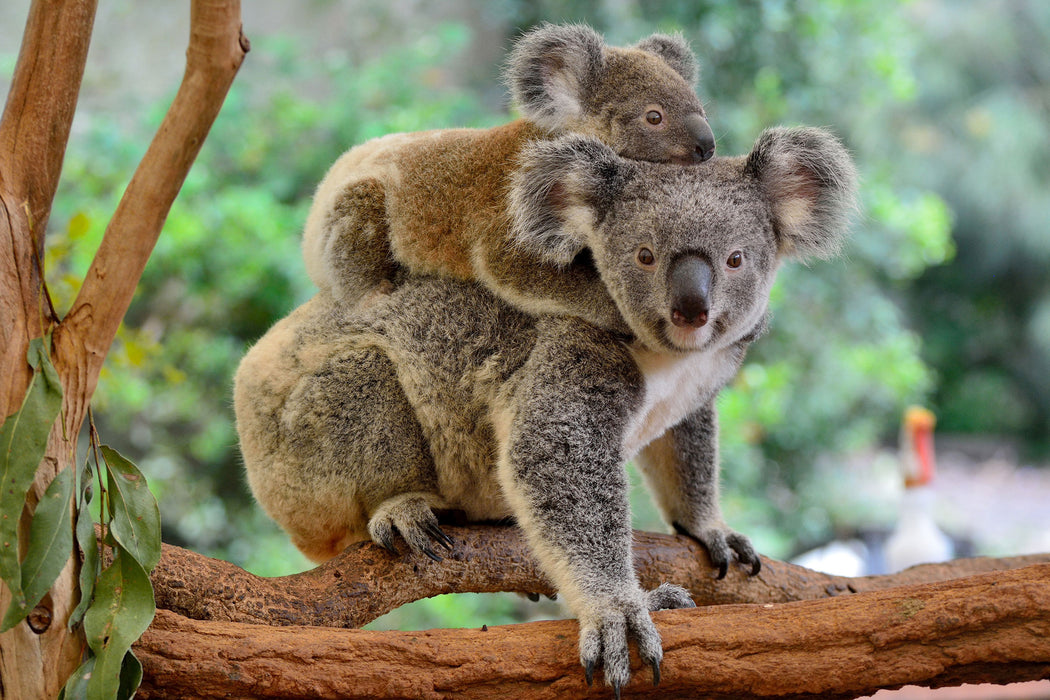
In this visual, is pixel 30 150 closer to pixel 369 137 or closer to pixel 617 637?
pixel 617 637

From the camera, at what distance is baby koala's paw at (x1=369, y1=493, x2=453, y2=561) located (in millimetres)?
2467

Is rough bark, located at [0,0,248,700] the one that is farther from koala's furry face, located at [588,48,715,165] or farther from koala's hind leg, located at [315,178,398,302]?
koala's furry face, located at [588,48,715,165]

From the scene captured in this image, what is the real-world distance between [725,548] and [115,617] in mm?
1630

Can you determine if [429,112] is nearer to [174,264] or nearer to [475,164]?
[174,264]

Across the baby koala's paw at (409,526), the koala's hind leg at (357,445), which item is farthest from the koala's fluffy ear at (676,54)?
the baby koala's paw at (409,526)

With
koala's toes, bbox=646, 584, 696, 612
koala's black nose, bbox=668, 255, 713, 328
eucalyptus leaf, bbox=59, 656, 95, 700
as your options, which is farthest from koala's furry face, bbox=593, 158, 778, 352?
eucalyptus leaf, bbox=59, 656, 95, 700

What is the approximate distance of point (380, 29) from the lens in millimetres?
7453

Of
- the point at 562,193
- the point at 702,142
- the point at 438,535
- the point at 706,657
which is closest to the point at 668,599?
the point at 706,657

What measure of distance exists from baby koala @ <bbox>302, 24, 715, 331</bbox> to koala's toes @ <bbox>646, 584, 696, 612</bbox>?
0.75 meters

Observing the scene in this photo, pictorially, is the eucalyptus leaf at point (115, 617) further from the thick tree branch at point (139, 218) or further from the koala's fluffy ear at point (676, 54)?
the koala's fluffy ear at point (676, 54)

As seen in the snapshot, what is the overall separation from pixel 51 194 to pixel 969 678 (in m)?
2.16

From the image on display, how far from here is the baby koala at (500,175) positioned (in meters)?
2.59

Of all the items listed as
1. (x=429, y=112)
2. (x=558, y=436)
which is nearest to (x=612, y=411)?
(x=558, y=436)

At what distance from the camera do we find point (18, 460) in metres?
1.80
